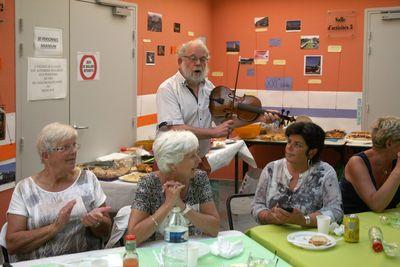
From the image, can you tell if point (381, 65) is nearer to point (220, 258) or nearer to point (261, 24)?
point (261, 24)

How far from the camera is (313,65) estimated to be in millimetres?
6633

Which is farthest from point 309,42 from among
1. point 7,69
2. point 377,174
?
point 7,69

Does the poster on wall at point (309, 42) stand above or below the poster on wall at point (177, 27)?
below

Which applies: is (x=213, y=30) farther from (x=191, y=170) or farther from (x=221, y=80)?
(x=191, y=170)

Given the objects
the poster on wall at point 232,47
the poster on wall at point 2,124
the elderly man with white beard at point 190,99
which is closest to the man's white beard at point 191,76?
the elderly man with white beard at point 190,99

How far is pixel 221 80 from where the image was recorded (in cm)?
722

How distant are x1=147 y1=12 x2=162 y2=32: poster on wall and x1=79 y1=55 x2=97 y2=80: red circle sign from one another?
3.65ft

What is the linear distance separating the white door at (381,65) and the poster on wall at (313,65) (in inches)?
23.7

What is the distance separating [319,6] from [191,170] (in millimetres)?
4817

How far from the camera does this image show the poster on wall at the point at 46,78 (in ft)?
13.4

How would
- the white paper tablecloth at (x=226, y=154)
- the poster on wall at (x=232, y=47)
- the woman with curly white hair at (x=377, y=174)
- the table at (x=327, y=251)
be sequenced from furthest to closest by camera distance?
the poster on wall at (x=232, y=47) → the white paper tablecloth at (x=226, y=154) → the woman with curly white hair at (x=377, y=174) → the table at (x=327, y=251)

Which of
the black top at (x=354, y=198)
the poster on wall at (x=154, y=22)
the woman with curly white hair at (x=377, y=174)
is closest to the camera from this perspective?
the woman with curly white hair at (x=377, y=174)

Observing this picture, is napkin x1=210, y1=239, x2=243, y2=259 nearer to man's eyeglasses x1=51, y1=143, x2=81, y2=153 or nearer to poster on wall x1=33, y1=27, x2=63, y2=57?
man's eyeglasses x1=51, y1=143, x2=81, y2=153

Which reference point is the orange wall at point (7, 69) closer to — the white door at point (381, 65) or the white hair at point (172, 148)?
the white hair at point (172, 148)
